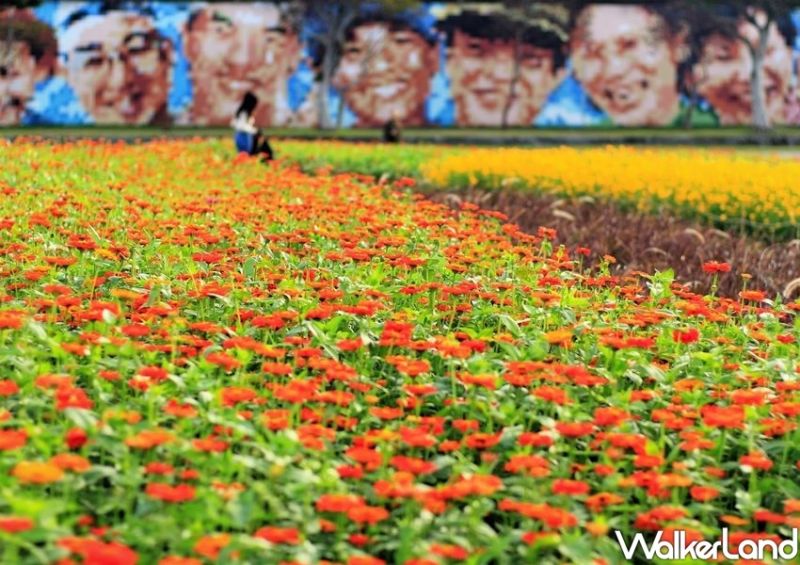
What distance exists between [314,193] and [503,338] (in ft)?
16.4

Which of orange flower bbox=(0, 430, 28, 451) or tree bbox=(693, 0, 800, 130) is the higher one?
tree bbox=(693, 0, 800, 130)

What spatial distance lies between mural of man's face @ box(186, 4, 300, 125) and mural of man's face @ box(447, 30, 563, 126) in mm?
4805

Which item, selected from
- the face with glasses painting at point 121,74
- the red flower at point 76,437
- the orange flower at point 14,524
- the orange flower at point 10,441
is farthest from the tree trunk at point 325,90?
the orange flower at point 14,524

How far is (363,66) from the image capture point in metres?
37.4

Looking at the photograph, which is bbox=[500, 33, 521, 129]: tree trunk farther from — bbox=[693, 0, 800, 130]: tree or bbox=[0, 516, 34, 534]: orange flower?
bbox=[0, 516, 34, 534]: orange flower

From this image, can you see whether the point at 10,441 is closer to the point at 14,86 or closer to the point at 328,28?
the point at 328,28

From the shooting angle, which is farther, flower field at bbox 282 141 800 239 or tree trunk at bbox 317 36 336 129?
tree trunk at bbox 317 36 336 129

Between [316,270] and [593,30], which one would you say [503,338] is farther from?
[593,30]

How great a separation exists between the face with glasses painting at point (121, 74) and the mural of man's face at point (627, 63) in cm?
1207

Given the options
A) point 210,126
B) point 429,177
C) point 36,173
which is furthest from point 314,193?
point 210,126

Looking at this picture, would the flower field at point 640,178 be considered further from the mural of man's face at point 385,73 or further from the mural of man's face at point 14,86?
the mural of man's face at point 14,86

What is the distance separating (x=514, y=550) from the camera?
3387 mm

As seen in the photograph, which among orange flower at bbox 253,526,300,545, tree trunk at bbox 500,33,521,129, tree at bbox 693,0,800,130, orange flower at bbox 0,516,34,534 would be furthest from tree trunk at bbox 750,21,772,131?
orange flower at bbox 0,516,34,534

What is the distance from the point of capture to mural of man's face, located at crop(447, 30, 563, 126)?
1487 inches
